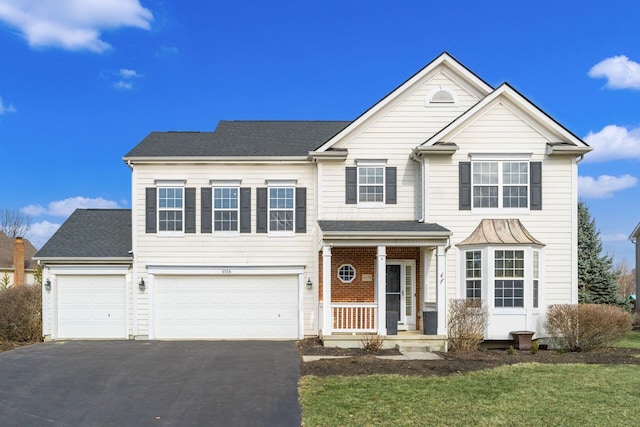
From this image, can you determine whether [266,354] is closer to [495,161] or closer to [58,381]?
[58,381]

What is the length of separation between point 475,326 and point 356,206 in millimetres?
5105

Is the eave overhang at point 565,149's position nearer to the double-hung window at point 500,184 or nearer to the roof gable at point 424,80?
the double-hung window at point 500,184

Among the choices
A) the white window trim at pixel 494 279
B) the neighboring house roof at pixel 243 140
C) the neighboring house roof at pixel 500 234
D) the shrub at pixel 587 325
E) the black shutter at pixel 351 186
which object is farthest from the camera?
the neighboring house roof at pixel 243 140

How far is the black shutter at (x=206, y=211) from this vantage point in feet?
56.7

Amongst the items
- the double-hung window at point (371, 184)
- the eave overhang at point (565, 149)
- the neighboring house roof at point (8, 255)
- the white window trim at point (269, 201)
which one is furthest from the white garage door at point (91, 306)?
the neighboring house roof at point (8, 255)

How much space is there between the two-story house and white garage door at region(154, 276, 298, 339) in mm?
33

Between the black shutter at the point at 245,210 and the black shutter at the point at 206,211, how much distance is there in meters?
1.00

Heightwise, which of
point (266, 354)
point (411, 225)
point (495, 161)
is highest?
point (495, 161)

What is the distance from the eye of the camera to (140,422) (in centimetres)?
808

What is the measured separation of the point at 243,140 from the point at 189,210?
331 centimetres

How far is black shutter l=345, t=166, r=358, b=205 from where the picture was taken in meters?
16.9

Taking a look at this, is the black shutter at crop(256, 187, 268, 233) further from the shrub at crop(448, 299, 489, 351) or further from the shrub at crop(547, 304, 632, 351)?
the shrub at crop(547, 304, 632, 351)

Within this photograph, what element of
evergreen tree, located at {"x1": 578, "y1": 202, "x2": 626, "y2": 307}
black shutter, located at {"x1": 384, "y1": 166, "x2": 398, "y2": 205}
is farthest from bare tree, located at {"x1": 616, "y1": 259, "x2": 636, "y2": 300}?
black shutter, located at {"x1": 384, "y1": 166, "x2": 398, "y2": 205}

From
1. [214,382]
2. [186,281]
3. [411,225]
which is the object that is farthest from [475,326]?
[186,281]
